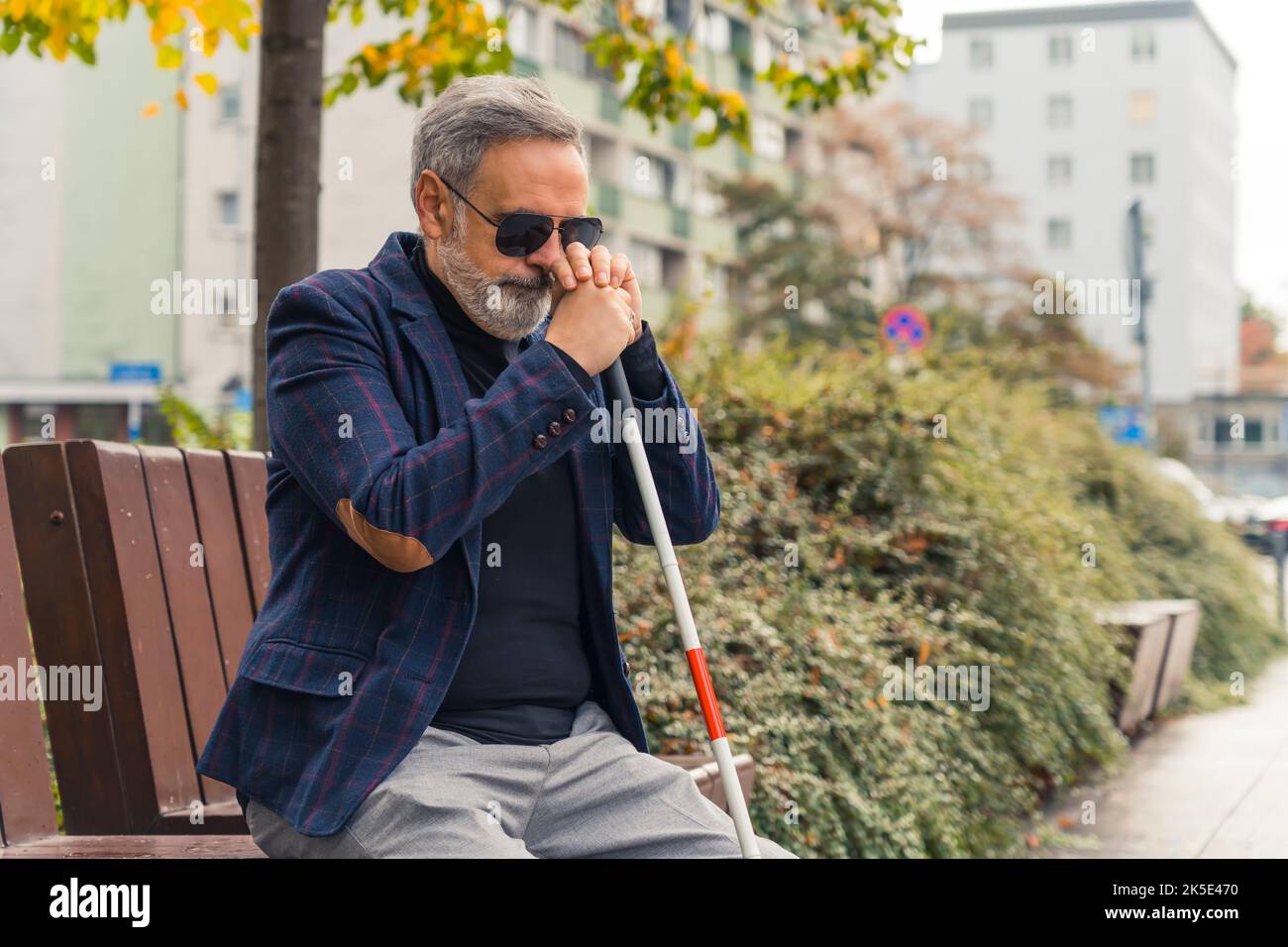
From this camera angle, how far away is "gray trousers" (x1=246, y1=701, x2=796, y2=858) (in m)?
2.47

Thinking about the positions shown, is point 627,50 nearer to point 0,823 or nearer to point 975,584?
point 975,584

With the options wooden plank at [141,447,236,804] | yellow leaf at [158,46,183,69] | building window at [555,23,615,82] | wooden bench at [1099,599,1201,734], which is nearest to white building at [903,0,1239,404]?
building window at [555,23,615,82]

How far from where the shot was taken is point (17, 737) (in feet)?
10.7

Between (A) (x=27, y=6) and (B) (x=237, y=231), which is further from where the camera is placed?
(B) (x=237, y=231)

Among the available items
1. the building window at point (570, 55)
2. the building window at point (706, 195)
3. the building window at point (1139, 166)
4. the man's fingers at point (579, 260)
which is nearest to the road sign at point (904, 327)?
the man's fingers at point (579, 260)

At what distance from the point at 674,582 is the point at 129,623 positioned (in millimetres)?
1350

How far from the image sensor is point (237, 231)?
38625 millimetres

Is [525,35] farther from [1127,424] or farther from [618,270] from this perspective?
[618,270]

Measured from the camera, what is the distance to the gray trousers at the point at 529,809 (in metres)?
2.47

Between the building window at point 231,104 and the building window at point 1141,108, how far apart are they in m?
52.8

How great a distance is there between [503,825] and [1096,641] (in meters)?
5.89

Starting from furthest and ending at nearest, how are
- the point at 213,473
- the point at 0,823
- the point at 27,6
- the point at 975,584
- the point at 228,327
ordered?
the point at 228,327
the point at 975,584
the point at 27,6
the point at 213,473
the point at 0,823

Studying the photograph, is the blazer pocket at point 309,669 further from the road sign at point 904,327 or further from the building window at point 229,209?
the building window at point 229,209

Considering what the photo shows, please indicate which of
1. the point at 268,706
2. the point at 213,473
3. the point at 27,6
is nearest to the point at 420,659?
the point at 268,706
